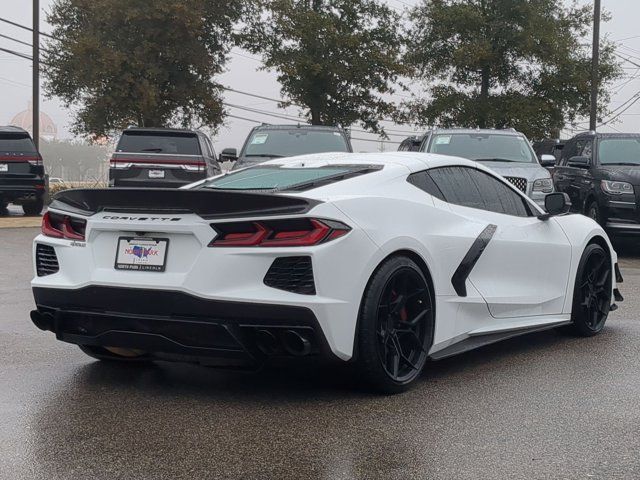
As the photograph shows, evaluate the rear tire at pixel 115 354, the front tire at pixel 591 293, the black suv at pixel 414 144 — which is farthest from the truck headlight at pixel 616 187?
the rear tire at pixel 115 354

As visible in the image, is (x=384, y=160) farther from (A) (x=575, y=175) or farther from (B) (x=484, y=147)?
(A) (x=575, y=175)

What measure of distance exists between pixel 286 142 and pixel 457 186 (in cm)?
1078

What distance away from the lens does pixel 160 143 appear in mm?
18188

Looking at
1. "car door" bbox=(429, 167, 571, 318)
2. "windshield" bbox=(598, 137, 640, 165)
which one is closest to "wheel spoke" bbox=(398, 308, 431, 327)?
"car door" bbox=(429, 167, 571, 318)

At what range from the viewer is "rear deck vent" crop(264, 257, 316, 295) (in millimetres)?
4828

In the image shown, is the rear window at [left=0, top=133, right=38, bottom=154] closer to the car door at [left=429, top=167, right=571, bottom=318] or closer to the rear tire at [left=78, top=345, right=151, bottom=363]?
the rear tire at [left=78, top=345, right=151, bottom=363]

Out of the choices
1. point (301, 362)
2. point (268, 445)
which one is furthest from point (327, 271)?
point (268, 445)

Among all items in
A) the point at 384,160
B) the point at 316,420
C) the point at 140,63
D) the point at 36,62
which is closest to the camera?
the point at 316,420

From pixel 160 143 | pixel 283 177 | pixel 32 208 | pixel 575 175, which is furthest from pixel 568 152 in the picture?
pixel 32 208

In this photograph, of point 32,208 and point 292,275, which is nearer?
point 292,275

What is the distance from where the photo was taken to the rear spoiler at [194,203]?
4902 millimetres

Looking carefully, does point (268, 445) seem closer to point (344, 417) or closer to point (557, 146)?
point (344, 417)

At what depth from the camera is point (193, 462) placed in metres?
4.04

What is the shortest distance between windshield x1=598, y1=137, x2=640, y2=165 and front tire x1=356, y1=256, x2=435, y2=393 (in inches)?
423
